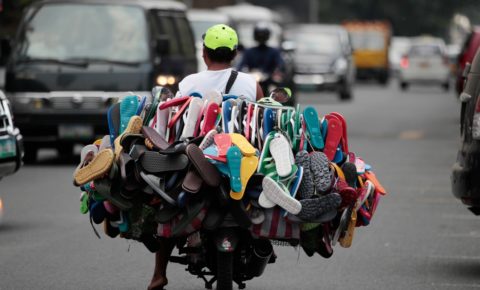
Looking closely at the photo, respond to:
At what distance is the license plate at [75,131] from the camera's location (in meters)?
18.7

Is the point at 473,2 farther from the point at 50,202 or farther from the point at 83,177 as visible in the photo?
the point at 83,177

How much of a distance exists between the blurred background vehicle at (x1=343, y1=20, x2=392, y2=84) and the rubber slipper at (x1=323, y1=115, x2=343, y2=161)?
55066mm

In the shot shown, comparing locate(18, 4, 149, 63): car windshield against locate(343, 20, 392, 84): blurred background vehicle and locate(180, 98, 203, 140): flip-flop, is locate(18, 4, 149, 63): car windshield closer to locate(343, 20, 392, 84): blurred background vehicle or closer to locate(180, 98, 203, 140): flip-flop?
locate(180, 98, 203, 140): flip-flop

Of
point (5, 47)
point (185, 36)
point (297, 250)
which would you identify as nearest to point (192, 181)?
point (297, 250)

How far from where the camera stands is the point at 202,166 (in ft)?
24.8

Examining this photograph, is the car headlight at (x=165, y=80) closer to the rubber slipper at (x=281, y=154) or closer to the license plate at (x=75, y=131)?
Answer: the license plate at (x=75, y=131)

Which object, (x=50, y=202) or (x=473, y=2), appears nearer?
(x=50, y=202)

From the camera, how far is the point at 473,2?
85.3 metres

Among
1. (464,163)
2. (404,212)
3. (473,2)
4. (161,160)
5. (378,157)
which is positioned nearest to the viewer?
(161,160)

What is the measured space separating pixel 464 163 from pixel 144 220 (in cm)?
293

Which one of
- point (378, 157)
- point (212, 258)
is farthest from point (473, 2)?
point (212, 258)

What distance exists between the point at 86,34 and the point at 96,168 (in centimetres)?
1173

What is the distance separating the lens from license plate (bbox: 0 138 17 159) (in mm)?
12156

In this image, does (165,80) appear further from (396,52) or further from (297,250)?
(396,52)
